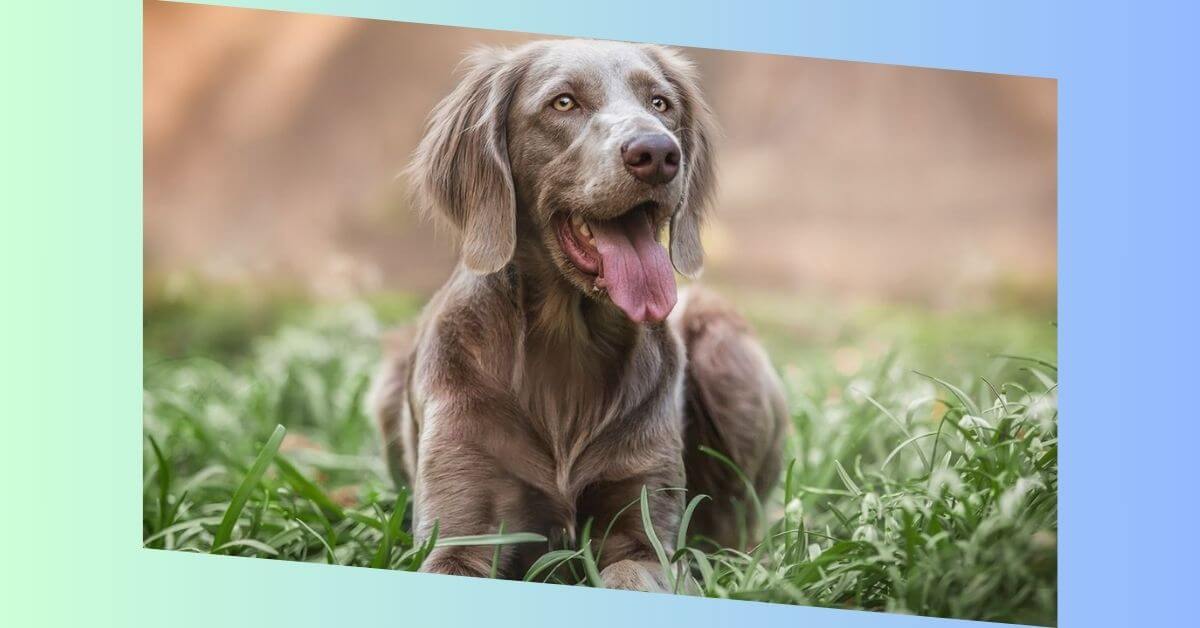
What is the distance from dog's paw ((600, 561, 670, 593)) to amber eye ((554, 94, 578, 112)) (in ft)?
3.67

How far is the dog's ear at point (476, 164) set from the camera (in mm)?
2949

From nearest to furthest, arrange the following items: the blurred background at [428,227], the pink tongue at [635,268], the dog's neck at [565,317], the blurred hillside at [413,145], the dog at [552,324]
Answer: the pink tongue at [635,268]
the dog at [552,324]
the dog's neck at [565,317]
the blurred hillside at [413,145]
the blurred background at [428,227]

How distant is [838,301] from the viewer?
5.70m

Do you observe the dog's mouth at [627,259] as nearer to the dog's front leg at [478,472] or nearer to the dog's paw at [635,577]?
the dog's front leg at [478,472]

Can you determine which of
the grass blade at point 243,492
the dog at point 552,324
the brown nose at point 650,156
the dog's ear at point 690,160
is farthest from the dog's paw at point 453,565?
the brown nose at point 650,156

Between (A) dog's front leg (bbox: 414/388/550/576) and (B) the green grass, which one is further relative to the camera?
(A) dog's front leg (bbox: 414/388/550/576)

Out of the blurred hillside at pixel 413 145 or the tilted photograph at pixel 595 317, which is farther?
the blurred hillside at pixel 413 145

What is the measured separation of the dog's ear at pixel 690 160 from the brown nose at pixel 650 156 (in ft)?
0.99

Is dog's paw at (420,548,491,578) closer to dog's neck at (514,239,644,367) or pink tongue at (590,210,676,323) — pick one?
dog's neck at (514,239,644,367)

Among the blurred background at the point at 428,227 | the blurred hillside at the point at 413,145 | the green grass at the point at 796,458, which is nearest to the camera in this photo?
the green grass at the point at 796,458

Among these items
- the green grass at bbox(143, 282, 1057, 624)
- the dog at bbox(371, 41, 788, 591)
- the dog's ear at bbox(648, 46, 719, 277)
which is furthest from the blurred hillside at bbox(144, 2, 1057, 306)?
the dog at bbox(371, 41, 788, 591)

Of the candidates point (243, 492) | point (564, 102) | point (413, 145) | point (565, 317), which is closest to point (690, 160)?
point (564, 102)

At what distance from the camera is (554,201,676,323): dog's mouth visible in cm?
278

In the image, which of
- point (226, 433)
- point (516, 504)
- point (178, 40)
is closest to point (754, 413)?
point (516, 504)
